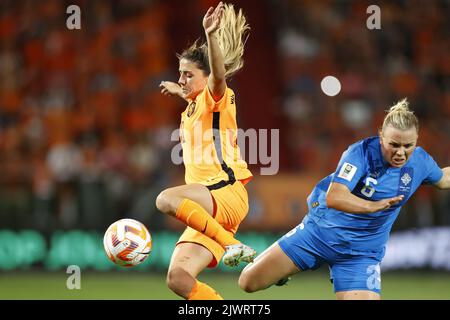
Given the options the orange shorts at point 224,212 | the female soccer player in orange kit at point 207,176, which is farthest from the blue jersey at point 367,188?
the female soccer player in orange kit at point 207,176

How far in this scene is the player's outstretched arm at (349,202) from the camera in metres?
5.49

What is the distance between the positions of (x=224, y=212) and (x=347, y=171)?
95 cm

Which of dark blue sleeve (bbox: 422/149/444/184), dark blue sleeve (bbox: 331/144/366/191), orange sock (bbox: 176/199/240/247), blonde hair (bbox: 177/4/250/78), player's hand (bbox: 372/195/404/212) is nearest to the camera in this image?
player's hand (bbox: 372/195/404/212)

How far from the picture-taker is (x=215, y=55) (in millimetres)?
5840

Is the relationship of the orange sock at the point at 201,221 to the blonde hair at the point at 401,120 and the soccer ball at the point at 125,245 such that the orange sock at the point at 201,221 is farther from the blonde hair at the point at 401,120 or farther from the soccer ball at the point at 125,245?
the blonde hair at the point at 401,120

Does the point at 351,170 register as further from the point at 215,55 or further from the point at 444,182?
the point at 215,55

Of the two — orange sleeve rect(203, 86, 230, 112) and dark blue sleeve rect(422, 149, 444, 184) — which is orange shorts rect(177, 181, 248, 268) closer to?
orange sleeve rect(203, 86, 230, 112)

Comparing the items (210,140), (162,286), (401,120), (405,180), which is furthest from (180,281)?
(162,286)

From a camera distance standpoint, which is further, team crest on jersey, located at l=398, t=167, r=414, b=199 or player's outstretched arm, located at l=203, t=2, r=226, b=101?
team crest on jersey, located at l=398, t=167, r=414, b=199

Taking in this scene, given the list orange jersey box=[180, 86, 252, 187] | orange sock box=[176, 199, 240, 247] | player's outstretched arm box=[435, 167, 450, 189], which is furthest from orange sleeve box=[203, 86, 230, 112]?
player's outstretched arm box=[435, 167, 450, 189]

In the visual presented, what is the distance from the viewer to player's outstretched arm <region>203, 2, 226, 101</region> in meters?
5.75

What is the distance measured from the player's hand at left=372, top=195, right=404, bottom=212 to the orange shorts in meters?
1.11

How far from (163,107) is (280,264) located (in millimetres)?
7639

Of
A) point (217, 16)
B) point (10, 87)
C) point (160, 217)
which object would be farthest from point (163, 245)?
point (217, 16)
